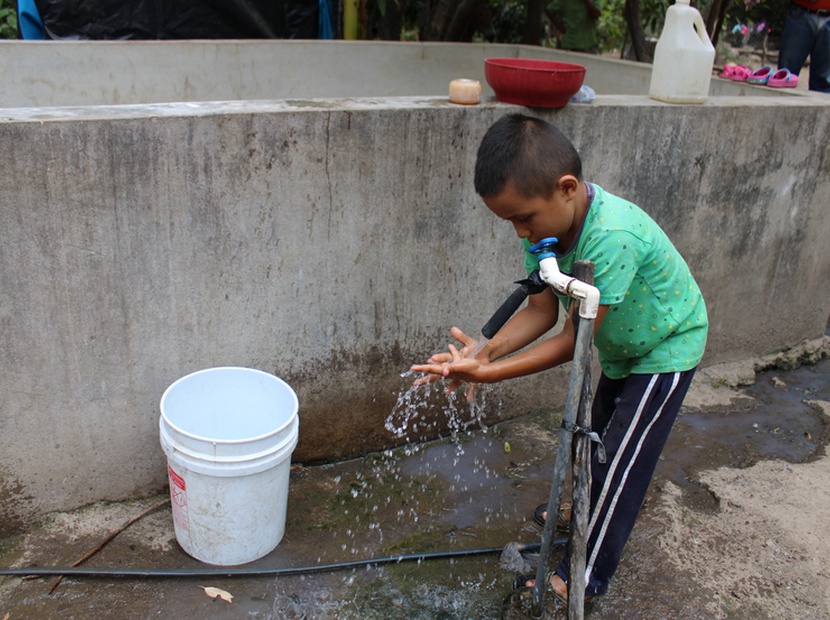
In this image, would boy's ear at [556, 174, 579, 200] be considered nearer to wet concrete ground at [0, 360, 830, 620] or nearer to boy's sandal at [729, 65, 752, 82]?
wet concrete ground at [0, 360, 830, 620]

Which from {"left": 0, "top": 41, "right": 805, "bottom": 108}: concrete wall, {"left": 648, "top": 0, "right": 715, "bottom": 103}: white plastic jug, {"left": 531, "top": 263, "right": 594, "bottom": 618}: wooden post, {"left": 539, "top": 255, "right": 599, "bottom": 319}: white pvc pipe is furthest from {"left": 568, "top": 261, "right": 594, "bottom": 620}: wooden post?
{"left": 0, "top": 41, "right": 805, "bottom": 108}: concrete wall

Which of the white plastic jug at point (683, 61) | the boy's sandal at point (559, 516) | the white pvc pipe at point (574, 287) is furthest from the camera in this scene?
the white plastic jug at point (683, 61)

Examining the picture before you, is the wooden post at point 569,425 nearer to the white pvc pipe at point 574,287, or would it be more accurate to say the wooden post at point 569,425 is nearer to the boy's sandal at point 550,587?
the white pvc pipe at point 574,287

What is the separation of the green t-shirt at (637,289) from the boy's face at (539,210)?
0.08m

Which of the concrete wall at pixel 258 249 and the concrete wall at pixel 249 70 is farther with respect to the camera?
the concrete wall at pixel 249 70

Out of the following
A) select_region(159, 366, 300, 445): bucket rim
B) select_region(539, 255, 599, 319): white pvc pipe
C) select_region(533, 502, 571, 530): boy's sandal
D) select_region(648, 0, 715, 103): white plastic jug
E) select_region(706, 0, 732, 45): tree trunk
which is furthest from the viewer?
select_region(706, 0, 732, 45): tree trunk

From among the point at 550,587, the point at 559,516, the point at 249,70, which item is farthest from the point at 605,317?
the point at 249,70

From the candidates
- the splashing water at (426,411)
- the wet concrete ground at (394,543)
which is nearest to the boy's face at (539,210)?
the wet concrete ground at (394,543)

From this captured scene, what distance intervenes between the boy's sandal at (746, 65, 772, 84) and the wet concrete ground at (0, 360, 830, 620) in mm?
2269

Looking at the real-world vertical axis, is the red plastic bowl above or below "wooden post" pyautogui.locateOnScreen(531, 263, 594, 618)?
above

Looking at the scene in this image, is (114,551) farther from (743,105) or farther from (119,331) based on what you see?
(743,105)

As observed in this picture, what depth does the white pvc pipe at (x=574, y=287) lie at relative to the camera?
190cm

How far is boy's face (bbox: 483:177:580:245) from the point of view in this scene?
2018 mm

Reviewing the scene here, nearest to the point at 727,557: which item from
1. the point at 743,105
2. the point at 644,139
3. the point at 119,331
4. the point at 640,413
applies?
the point at 640,413
